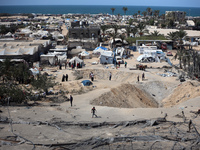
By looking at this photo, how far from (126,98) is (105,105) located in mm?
2727

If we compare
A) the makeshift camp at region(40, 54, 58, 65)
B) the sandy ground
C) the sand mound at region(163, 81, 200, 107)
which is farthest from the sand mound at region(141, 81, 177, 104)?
the makeshift camp at region(40, 54, 58, 65)

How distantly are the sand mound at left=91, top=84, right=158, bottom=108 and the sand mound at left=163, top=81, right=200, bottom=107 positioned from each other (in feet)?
3.94

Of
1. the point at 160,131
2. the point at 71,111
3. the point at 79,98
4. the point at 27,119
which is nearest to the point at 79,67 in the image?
the point at 79,98

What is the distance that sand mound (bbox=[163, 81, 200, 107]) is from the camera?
21781 mm

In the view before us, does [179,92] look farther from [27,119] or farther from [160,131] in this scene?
[27,119]

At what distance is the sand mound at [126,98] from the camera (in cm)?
2033

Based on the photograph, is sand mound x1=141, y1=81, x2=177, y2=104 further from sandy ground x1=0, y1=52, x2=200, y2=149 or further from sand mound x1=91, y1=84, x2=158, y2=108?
sand mound x1=91, y1=84, x2=158, y2=108

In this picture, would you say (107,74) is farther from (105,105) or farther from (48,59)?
→ (105,105)

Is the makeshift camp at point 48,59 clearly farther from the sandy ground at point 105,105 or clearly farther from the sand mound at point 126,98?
the sand mound at point 126,98

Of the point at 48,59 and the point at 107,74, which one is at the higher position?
the point at 48,59

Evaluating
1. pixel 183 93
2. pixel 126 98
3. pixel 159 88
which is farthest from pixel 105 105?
→ pixel 159 88

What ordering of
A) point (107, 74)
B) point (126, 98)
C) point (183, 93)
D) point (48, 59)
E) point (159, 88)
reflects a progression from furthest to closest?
1. point (48, 59)
2. point (107, 74)
3. point (159, 88)
4. point (183, 93)
5. point (126, 98)

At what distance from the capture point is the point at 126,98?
71.8 ft

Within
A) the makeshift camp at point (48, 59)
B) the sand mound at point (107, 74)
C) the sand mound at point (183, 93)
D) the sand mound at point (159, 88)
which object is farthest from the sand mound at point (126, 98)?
the makeshift camp at point (48, 59)
